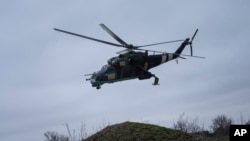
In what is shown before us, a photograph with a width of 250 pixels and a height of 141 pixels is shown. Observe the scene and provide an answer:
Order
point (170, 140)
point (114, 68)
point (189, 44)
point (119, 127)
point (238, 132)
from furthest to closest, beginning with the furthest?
point (189, 44) → point (114, 68) → point (119, 127) → point (170, 140) → point (238, 132)

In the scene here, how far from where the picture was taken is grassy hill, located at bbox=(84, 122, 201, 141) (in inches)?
871

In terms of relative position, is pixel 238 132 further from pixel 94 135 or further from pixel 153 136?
pixel 94 135

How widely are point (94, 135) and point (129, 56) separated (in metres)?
5.49

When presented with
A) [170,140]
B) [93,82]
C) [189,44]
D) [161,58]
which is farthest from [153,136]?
[189,44]

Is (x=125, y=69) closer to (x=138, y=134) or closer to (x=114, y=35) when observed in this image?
(x=114, y=35)

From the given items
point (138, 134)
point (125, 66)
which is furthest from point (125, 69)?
point (138, 134)

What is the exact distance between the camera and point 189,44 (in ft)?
98.9

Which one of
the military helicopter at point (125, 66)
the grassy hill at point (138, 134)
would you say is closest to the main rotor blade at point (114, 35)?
the military helicopter at point (125, 66)

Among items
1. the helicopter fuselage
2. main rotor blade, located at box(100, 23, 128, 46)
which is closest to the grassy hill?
the helicopter fuselage

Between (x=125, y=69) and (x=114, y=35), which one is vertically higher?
(x=114, y=35)

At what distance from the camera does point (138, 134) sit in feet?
73.4

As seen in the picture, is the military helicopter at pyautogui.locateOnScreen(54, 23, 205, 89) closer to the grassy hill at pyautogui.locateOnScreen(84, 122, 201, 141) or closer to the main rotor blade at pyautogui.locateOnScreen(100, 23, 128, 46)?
the main rotor blade at pyautogui.locateOnScreen(100, 23, 128, 46)

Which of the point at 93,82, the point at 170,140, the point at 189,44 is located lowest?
the point at 170,140

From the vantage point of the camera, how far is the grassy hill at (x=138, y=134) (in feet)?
72.6
